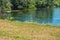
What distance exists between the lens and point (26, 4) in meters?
119

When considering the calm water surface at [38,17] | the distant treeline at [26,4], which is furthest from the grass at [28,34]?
the distant treeline at [26,4]

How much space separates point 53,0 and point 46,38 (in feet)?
457

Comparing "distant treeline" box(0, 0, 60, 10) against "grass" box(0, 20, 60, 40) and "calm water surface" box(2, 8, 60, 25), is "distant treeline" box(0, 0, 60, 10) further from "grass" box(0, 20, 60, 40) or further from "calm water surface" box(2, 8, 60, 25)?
"grass" box(0, 20, 60, 40)

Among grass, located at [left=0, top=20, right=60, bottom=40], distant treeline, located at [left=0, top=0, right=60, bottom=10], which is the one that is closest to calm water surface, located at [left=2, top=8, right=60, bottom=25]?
distant treeline, located at [left=0, top=0, right=60, bottom=10]

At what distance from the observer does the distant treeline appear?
97.7 meters

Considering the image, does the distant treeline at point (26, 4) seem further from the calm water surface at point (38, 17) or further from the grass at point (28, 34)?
the grass at point (28, 34)

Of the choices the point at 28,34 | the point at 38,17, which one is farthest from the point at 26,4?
the point at 28,34

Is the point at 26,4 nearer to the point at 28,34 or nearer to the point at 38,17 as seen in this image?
the point at 38,17

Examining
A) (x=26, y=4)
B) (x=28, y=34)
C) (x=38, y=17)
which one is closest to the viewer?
(x=28, y=34)

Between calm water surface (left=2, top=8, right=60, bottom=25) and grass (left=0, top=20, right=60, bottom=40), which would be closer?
grass (left=0, top=20, right=60, bottom=40)

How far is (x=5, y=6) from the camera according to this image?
3856 inches

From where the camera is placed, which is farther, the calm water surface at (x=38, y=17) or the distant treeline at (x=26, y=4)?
the distant treeline at (x=26, y=4)

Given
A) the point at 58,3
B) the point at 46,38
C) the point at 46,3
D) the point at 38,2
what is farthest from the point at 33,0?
the point at 46,38

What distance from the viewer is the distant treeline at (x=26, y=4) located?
97688 millimetres
